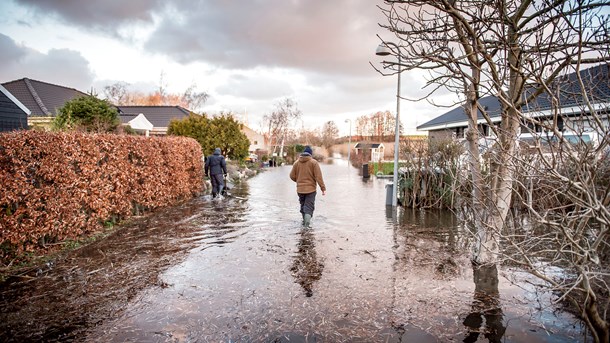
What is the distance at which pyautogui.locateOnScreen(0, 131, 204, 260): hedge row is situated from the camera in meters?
5.54

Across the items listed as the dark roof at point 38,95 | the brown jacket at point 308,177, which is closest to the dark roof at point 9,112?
the dark roof at point 38,95

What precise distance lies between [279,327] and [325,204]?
28.6 ft

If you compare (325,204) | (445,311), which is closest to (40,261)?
(445,311)

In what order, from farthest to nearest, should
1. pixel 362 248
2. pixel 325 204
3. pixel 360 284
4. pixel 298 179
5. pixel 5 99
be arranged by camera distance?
pixel 5 99 → pixel 325 204 → pixel 298 179 → pixel 362 248 → pixel 360 284

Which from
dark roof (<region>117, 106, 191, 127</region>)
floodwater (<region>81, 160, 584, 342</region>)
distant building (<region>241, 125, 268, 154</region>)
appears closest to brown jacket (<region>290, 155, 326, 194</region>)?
floodwater (<region>81, 160, 584, 342</region>)

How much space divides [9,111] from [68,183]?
18159 millimetres

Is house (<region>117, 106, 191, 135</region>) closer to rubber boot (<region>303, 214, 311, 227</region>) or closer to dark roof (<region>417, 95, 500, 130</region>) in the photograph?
dark roof (<region>417, 95, 500, 130</region>)

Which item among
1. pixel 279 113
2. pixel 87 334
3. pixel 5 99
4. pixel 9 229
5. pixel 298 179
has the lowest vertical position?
pixel 87 334

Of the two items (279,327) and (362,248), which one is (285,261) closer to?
(362,248)

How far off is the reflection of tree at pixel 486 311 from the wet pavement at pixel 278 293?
0.5 inches

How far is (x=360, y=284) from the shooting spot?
5.05 metres

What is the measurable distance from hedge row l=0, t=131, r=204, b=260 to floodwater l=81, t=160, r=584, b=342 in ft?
6.09

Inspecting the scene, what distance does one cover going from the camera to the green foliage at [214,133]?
2221cm

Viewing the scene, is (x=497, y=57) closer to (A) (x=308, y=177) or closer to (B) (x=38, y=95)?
(A) (x=308, y=177)
